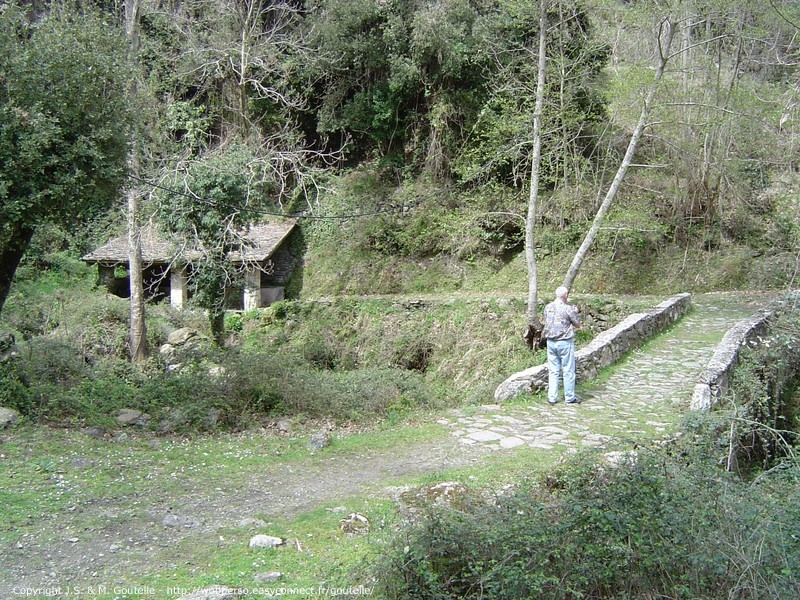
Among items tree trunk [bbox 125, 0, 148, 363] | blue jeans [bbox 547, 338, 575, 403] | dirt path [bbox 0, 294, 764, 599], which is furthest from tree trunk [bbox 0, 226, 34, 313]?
blue jeans [bbox 547, 338, 575, 403]

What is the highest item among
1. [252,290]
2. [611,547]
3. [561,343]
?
[561,343]

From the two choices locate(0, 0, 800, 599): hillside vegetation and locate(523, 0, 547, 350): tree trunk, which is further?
locate(523, 0, 547, 350): tree trunk

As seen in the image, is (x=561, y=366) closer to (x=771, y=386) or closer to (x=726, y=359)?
(x=726, y=359)

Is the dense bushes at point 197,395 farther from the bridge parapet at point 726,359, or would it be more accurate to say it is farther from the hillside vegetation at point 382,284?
the bridge parapet at point 726,359

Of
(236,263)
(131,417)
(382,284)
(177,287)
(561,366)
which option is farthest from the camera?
(177,287)

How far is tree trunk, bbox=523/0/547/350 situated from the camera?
1419cm

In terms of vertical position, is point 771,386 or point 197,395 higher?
point 197,395

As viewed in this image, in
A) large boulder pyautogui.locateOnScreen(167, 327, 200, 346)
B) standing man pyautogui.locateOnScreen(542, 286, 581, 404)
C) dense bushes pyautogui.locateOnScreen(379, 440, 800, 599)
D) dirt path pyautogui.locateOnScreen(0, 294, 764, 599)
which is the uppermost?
standing man pyautogui.locateOnScreen(542, 286, 581, 404)

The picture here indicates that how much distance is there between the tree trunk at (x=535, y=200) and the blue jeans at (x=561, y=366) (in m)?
5.03

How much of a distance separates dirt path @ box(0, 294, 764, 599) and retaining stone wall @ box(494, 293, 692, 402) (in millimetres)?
429

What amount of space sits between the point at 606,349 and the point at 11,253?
10.1 m

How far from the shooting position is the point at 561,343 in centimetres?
955

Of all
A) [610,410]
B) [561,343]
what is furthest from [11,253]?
[610,410]

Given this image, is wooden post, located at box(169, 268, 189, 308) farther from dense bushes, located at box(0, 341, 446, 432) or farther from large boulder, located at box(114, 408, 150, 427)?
large boulder, located at box(114, 408, 150, 427)
